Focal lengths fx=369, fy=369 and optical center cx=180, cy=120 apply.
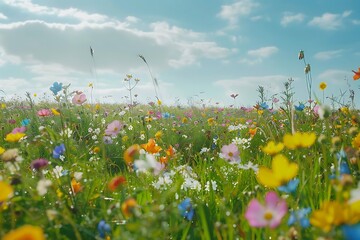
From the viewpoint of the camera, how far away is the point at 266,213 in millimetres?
825

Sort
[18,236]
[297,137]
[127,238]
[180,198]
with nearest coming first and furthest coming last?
[18,236], [127,238], [297,137], [180,198]

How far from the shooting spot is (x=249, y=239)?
1284 millimetres

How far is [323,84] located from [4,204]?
3.34 meters

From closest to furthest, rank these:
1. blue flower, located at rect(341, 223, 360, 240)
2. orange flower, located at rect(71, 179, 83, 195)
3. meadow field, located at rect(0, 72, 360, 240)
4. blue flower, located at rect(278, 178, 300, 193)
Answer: blue flower, located at rect(341, 223, 360, 240)
meadow field, located at rect(0, 72, 360, 240)
blue flower, located at rect(278, 178, 300, 193)
orange flower, located at rect(71, 179, 83, 195)

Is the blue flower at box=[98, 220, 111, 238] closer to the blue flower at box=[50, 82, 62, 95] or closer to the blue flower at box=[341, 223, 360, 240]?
the blue flower at box=[341, 223, 360, 240]

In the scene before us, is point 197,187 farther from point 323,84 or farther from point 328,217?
point 323,84

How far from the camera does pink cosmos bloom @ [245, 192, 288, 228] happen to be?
80 cm

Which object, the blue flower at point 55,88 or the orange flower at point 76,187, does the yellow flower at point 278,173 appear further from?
the blue flower at point 55,88

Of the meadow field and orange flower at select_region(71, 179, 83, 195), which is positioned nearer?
the meadow field

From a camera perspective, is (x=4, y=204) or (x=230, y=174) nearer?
(x=4, y=204)

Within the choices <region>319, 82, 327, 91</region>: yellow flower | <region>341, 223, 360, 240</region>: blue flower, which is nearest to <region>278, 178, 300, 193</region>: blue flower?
<region>341, 223, 360, 240</region>: blue flower

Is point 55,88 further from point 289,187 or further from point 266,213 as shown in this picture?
point 266,213

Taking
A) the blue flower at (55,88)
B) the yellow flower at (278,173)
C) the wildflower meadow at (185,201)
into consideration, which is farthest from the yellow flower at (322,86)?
the yellow flower at (278,173)

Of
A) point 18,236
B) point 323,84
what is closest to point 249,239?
point 18,236
